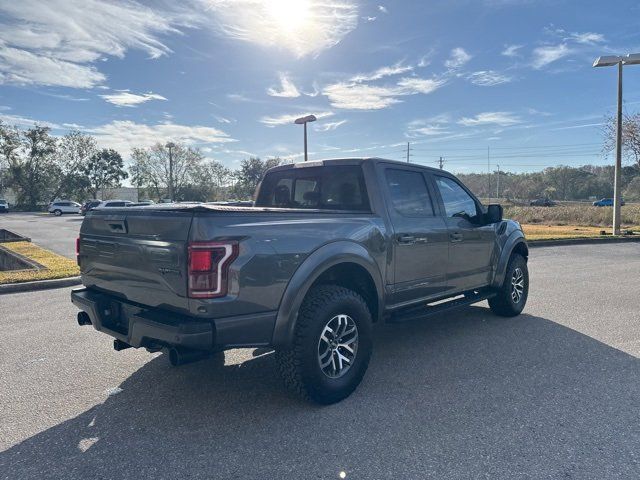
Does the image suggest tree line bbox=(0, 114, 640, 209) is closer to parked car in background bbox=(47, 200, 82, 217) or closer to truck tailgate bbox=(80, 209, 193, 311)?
parked car in background bbox=(47, 200, 82, 217)

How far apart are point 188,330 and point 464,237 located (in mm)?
3245

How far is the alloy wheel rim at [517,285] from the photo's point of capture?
19.1 feet

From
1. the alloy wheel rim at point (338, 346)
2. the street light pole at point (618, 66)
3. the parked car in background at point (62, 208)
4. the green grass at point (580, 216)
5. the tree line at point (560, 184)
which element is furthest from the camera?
the tree line at point (560, 184)

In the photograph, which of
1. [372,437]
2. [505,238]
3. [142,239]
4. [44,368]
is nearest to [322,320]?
[372,437]

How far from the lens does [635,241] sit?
17.5 meters

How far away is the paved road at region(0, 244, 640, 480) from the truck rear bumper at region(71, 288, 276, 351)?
0.60m

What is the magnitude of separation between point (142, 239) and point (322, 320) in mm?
1370

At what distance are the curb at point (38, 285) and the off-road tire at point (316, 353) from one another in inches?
251

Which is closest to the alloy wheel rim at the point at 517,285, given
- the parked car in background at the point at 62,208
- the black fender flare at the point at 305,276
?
the black fender flare at the point at 305,276

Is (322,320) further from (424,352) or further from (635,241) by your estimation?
(635,241)

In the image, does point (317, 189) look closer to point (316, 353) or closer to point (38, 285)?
point (316, 353)

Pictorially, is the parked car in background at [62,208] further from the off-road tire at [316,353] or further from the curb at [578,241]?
the off-road tire at [316,353]

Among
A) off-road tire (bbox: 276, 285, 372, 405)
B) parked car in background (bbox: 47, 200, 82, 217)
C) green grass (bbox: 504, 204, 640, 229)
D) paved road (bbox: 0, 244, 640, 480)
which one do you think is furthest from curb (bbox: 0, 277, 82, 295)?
parked car in background (bbox: 47, 200, 82, 217)

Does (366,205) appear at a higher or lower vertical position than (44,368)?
higher
